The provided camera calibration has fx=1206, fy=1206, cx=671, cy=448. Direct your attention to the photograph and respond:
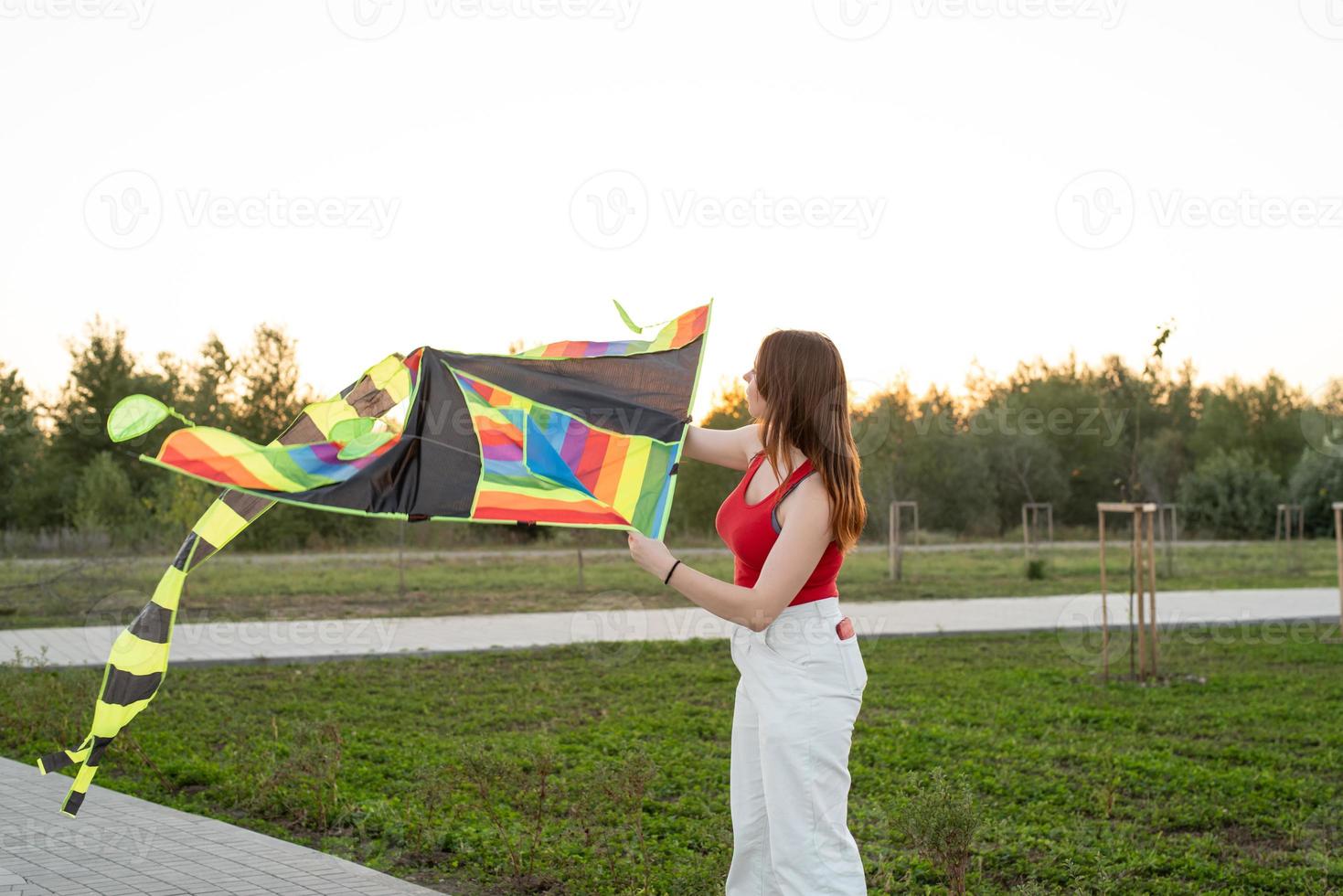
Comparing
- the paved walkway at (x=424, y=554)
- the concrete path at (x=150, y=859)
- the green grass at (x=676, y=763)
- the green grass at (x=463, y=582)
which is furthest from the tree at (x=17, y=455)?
the concrete path at (x=150, y=859)

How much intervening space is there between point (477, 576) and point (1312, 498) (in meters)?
36.9

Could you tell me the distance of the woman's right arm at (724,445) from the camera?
3.88 meters

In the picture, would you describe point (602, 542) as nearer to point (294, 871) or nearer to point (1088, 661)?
point (1088, 661)

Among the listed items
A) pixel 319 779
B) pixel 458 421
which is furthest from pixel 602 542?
pixel 458 421

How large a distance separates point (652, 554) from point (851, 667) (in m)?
0.67

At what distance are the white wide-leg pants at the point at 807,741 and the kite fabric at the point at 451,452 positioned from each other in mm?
502

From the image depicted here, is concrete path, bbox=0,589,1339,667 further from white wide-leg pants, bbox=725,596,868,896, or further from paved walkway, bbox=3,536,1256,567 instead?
white wide-leg pants, bbox=725,596,868,896

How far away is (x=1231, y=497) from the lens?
48.6 m

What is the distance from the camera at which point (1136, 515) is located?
11.2 meters

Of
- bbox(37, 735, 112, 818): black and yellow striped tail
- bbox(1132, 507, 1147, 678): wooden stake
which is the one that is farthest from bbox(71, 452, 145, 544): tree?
bbox(37, 735, 112, 818): black and yellow striped tail

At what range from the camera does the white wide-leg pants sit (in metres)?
3.32

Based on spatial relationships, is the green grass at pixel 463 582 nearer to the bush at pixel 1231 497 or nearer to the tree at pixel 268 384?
the tree at pixel 268 384

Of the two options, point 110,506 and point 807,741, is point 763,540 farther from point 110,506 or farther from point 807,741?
point 110,506

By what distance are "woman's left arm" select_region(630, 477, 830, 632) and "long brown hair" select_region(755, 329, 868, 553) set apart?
7 cm
